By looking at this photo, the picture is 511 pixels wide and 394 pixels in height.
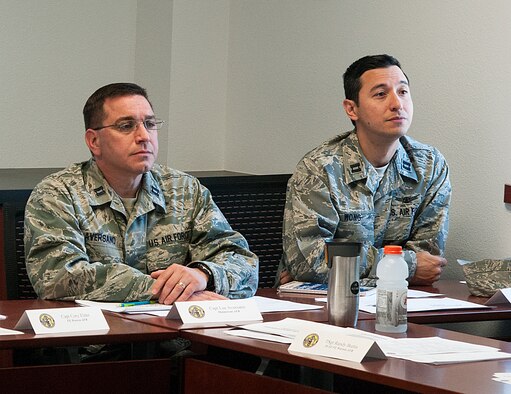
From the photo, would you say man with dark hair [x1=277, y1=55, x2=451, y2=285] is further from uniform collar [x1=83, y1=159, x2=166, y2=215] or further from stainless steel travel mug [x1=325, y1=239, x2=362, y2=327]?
stainless steel travel mug [x1=325, y1=239, x2=362, y2=327]

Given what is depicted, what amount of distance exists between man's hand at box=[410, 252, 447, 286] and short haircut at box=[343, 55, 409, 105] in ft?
2.11

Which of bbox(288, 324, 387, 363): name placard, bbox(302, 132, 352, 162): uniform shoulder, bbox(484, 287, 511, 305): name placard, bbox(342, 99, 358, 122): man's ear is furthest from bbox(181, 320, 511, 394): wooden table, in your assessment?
bbox(342, 99, 358, 122): man's ear

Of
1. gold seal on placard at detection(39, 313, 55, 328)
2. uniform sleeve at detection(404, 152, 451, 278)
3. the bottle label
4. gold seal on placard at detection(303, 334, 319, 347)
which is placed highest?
uniform sleeve at detection(404, 152, 451, 278)

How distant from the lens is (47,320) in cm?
248

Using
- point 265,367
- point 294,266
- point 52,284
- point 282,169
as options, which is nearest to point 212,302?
point 265,367

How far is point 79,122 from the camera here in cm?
527

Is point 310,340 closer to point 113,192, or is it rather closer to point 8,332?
point 8,332

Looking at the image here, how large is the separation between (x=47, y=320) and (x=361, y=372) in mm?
818

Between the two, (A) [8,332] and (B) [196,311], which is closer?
(A) [8,332]

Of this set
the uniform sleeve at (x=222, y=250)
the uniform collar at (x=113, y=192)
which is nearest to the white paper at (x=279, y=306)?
the uniform sleeve at (x=222, y=250)

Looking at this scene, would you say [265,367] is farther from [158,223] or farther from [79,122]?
[79,122]

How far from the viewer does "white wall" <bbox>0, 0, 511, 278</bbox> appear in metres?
4.49

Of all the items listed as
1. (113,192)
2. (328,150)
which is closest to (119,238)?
(113,192)

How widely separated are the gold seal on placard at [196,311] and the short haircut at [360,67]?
58.7 inches
